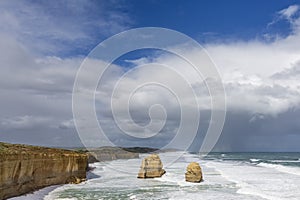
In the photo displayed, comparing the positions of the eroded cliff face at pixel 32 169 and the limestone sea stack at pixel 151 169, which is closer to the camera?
the eroded cliff face at pixel 32 169

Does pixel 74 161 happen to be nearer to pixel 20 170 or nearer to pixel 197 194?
pixel 20 170

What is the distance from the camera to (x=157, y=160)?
1535 inches

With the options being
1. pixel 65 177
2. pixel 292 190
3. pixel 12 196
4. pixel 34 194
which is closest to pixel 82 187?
pixel 65 177

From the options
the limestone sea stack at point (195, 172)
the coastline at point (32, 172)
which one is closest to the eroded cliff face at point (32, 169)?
the coastline at point (32, 172)

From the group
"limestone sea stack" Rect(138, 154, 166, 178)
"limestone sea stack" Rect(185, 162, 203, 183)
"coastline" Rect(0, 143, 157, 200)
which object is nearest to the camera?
"coastline" Rect(0, 143, 157, 200)

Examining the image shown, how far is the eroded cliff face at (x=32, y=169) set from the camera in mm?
23156

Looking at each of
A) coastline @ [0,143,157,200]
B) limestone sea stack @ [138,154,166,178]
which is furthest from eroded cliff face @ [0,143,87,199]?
limestone sea stack @ [138,154,166,178]

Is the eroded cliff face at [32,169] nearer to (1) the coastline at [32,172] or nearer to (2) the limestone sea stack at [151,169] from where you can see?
(1) the coastline at [32,172]

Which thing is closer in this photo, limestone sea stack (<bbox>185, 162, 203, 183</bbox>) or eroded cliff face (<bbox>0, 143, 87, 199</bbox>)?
eroded cliff face (<bbox>0, 143, 87, 199</bbox>)

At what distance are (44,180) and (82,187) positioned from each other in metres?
4.01

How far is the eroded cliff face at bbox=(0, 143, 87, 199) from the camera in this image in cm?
2316

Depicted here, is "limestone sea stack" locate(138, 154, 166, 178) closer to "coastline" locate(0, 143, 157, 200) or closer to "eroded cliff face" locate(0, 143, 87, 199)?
"coastline" locate(0, 143, 157, 200)

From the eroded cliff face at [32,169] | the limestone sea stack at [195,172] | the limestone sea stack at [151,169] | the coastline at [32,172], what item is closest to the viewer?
the eroded cliff face at [32,169]

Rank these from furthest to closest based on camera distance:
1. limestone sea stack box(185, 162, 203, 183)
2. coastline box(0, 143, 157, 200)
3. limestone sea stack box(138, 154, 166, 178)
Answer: limestone sea stack box(138, 154, 166, 178) → limestone sea stack box(185, 162, 203, 183) → coastline box(0, 143, 157, 200)
